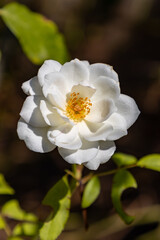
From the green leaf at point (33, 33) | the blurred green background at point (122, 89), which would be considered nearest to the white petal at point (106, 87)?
the green leaf at point (33, 33)

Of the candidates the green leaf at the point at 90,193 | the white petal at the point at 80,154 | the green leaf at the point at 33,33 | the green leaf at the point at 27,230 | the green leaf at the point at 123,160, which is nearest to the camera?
the white petal at the point at 80,154

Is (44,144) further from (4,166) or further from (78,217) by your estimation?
(4,166)

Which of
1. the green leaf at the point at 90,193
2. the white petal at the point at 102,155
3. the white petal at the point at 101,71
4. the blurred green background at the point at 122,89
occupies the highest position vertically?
the white petal at the point at 101,71

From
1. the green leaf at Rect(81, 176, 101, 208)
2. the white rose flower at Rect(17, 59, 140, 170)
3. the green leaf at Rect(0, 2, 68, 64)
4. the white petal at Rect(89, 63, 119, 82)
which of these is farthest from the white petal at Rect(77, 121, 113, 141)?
the green leaf at Rect(0, 2, 68, 64)

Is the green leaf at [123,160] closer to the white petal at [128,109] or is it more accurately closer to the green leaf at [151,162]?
the green leaf at [151,162]

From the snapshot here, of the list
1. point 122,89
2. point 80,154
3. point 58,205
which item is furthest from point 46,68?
point 122,89

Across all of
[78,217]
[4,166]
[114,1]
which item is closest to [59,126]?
[78,217]

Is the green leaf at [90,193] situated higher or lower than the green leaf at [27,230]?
higher
